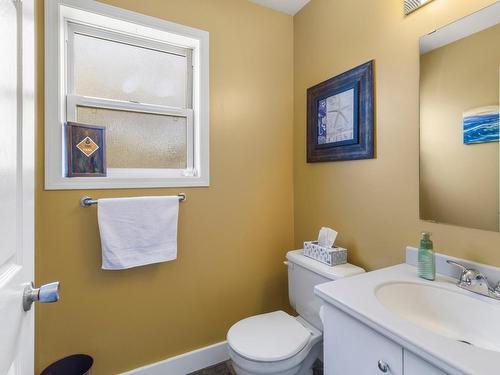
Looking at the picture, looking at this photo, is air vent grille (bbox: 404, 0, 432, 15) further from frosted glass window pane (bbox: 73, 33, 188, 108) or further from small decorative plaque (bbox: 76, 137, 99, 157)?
small decorative plaque (bbox: 76, 137, 99, 157)

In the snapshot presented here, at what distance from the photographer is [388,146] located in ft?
4.20

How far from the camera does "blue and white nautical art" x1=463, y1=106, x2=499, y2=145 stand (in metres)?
0.93

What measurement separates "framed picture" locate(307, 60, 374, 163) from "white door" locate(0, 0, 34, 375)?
134cm

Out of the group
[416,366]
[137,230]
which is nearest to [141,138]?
[137,230]

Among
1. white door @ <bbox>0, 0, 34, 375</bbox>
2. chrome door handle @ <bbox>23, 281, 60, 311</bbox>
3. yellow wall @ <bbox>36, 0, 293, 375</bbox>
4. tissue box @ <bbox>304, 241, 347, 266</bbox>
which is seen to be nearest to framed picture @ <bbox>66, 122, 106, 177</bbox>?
yellow wall @ <bbox>36, 0, 293, 375</bbox>

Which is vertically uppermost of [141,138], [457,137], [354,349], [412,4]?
[412,4]

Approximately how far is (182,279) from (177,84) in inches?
48.6

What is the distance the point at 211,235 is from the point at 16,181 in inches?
47.5

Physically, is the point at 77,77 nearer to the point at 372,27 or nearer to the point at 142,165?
the point at 142,165

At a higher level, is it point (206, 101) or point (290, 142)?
point (206, 101)

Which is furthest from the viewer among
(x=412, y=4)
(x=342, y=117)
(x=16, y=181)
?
(x=342, y=117)

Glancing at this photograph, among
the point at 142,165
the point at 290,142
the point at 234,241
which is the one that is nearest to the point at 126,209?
the point at 142,165

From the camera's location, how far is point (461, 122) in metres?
1.02

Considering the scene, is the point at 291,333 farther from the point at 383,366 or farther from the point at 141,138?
the point at 141,138
